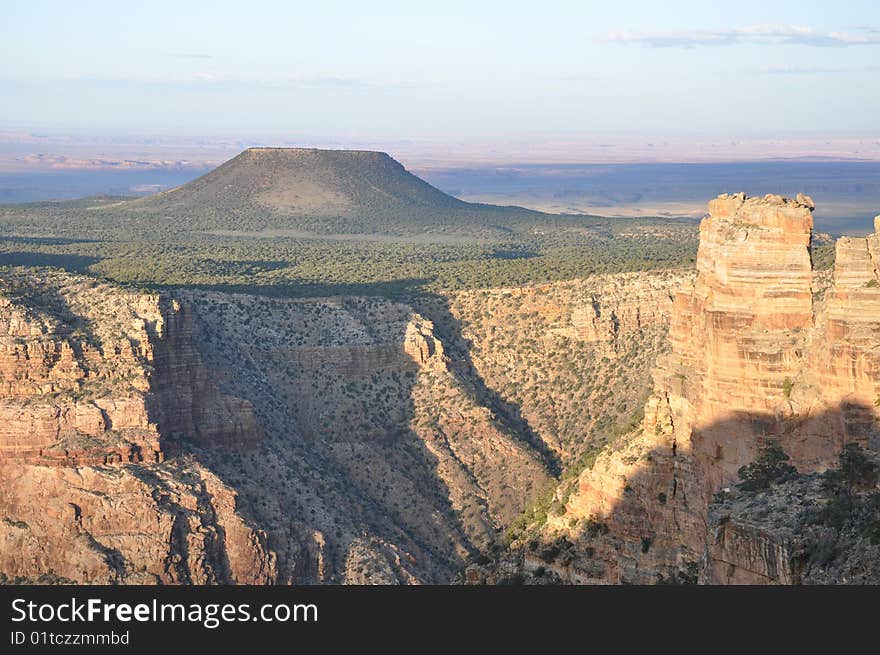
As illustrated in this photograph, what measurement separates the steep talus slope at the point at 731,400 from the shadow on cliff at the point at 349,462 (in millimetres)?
22222

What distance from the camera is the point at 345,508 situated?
255 ft

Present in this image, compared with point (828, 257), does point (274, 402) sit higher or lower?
lower

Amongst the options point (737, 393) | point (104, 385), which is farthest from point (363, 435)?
point (737, 393)

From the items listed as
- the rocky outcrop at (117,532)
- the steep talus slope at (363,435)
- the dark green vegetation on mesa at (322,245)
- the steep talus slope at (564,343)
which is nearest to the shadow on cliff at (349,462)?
the steep talus slope at (363,435)

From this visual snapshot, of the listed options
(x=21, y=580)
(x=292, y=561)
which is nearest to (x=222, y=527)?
(x=292, y=561)

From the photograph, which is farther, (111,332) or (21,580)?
(111,332)

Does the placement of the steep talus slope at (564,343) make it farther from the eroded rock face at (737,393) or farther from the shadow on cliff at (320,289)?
the eroded rock face at (737,393)

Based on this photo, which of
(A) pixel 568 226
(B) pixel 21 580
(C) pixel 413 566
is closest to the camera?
(B) pixel 21 580

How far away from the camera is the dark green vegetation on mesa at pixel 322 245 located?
111 meters

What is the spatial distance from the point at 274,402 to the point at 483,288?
20.4 meters

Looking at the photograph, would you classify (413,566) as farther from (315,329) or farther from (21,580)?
(315,329)

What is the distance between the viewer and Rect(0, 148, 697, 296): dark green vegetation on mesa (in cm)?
11119

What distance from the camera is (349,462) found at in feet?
279

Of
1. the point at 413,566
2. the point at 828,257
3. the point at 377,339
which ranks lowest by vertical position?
the point at 413,566
